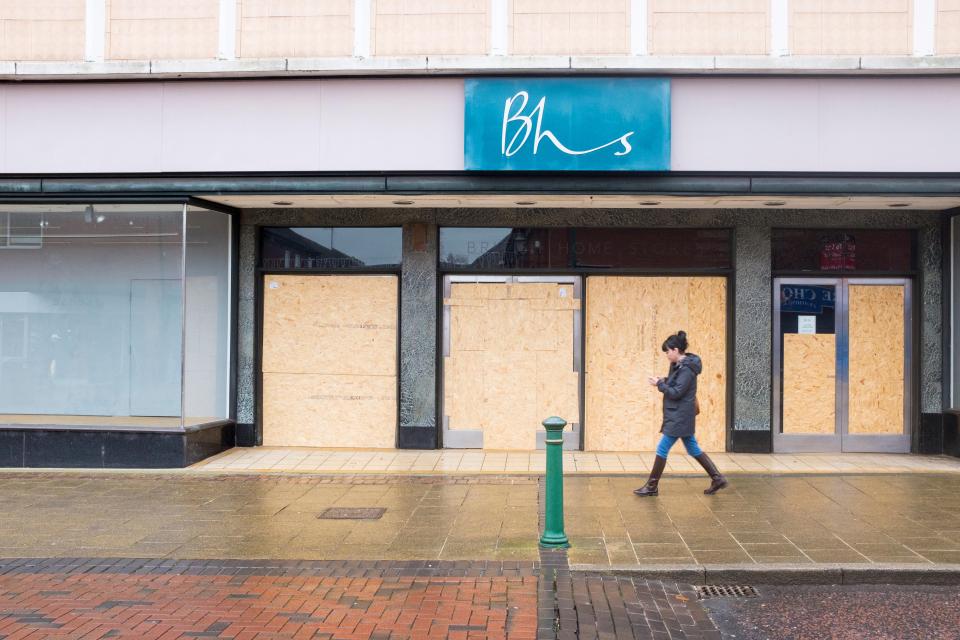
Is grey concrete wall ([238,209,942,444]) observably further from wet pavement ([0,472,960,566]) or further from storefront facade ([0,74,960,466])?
wet pavement ([0,472,960,566])

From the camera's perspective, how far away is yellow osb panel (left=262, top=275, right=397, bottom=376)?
1223 cm

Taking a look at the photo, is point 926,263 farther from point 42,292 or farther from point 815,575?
point 42,292

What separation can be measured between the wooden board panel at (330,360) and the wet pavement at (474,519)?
2.01 meters

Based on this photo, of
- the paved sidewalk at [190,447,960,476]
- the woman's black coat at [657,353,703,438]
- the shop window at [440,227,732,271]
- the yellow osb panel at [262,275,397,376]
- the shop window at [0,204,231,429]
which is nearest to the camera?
the woman's black coat at [657,353,703,438]

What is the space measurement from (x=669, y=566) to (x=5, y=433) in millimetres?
8525

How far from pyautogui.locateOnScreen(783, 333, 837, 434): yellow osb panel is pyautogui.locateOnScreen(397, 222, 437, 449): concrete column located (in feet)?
15.5

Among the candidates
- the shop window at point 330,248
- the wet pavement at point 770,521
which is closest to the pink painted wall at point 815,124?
the wet pavement at point 770,521

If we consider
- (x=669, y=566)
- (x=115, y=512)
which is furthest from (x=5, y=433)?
(x=669, y=566)

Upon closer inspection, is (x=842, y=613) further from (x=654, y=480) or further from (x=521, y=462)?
(x=521, y=462)

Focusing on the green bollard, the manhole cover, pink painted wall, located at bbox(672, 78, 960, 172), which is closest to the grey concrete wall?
pink painted wall, located at bbox(672, 78, 960, 172)

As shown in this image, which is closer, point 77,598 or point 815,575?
point 77,598

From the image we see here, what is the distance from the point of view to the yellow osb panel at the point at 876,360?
12.0 metres

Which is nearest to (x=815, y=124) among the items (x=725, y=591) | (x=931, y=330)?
(x=931, y=330)

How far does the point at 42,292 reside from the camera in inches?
475
